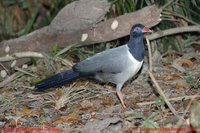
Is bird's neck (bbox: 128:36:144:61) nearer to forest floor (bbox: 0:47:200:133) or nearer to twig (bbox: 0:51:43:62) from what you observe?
forest floor (bbox: 0:47:200:133)

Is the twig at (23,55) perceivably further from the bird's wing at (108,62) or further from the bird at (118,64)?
the bird's wing at (108,62)

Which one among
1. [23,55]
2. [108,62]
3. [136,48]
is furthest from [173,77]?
[23,55]

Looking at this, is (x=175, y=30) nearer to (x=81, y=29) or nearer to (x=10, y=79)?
(x=81, y=29)

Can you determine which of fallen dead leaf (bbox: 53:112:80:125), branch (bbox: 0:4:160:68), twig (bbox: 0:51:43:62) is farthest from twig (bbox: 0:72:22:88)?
fallen dead leaf (bbox: 53:112:80:125)

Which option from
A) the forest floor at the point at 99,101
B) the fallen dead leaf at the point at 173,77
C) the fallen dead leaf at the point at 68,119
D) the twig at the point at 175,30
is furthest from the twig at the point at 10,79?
the fallen dead leaf at the point at 173,77

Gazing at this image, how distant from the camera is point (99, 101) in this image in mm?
5434

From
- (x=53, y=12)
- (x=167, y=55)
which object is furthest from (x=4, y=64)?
(x=167, y=55)

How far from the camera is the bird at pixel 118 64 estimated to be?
513 centimetres

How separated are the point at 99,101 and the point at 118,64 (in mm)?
535

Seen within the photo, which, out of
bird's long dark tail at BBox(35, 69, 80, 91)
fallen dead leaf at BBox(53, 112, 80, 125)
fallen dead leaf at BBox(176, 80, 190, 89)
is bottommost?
fallen dead leaf at BBox(176, 80, 190, 89)

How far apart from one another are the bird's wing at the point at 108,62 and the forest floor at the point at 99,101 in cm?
39

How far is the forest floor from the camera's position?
4.75m

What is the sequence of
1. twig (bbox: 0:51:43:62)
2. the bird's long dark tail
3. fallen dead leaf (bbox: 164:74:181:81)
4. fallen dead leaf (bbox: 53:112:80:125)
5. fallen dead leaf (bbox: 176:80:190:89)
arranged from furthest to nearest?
1. twig (bbox: 0:51:43:62)
2. fallen dead leaf (bbox: 164:74:181:81)
3. fallen dead leaf (bbox: 176:80:190:89)
4. the bird's long dark tail
5. fallen dead leaf (bbox: 53:112:80:125)

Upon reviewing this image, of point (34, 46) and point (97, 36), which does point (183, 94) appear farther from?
point (34, 46)
